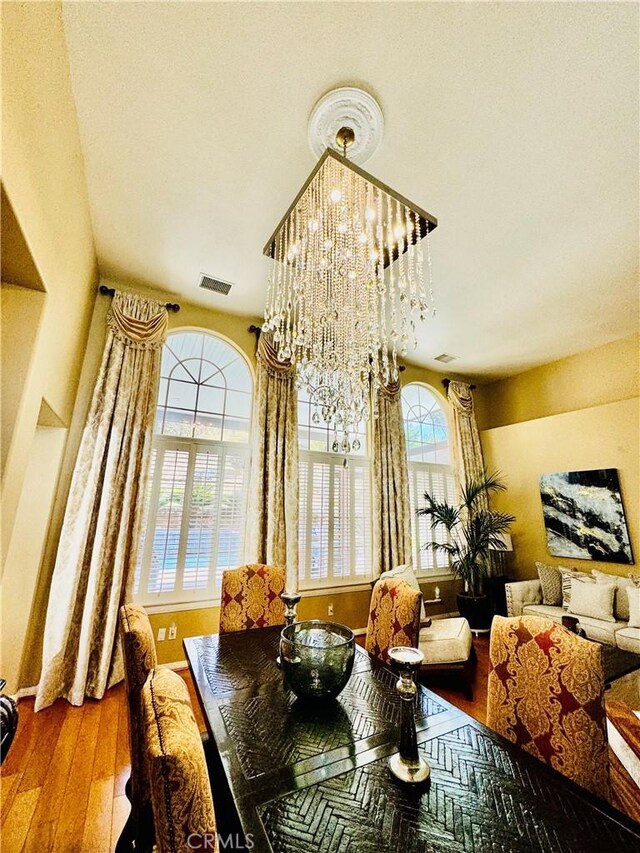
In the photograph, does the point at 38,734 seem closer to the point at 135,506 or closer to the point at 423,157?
the point at 135,506

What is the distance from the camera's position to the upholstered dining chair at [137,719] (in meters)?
1.15

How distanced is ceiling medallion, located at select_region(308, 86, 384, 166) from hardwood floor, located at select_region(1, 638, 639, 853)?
3431 millimetres

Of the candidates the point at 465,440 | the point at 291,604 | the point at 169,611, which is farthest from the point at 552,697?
the point at 465,440

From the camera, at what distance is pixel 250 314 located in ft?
12.5

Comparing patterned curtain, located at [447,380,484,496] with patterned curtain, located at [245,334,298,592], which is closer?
patterned curtain, located at [245,334,298,592]

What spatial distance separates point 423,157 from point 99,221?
232cm

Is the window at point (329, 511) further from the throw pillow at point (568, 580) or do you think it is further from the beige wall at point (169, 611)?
the throw pillow at point (568, 580)

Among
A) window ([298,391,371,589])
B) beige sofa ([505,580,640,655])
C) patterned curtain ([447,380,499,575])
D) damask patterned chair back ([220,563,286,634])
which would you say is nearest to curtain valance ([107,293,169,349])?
window ([298,391,371,589])

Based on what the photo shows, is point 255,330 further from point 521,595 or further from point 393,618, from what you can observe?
point 521,595

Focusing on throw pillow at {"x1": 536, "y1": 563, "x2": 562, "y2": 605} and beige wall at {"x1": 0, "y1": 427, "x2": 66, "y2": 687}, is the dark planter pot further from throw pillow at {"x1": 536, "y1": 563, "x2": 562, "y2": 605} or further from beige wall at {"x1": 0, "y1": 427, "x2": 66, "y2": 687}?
beige wall at {"x1": 0, "y1": 427, "x2": 66, "y2": 687}

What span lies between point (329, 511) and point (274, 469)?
94cm

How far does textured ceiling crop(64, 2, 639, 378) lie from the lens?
1481mm

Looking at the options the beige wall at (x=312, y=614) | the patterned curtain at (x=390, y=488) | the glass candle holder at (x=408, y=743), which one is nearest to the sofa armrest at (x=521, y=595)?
the beige wall at (x=312, y=614)

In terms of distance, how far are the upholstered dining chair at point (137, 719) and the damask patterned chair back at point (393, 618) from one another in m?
1.03
